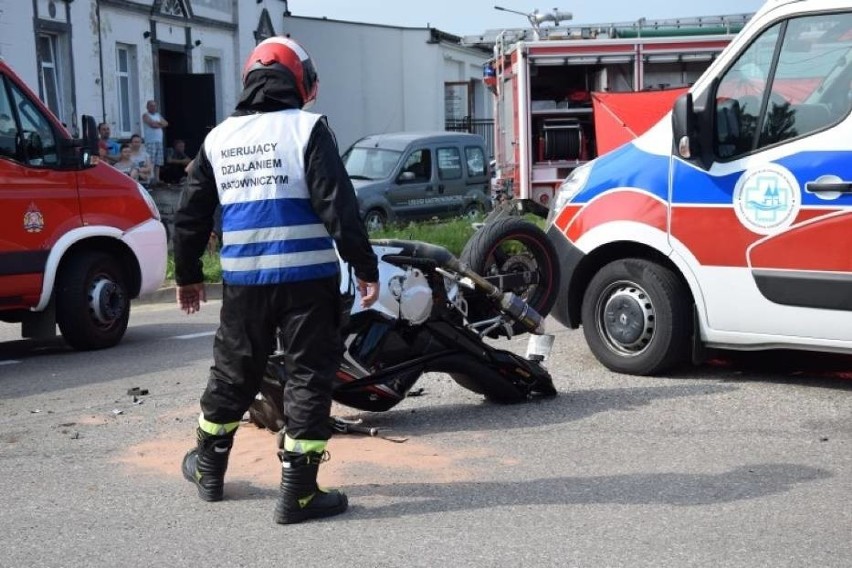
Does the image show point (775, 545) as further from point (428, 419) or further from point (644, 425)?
point (428, 419)

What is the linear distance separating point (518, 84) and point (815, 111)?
10123mm

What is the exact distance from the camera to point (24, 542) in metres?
4.91

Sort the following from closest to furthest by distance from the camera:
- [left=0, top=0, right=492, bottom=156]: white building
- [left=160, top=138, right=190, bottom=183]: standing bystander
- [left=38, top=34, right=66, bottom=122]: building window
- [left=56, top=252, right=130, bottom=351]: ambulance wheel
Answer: [left=56, top=252, right=130, bottom=351]: ambulance wheel → [left=38, top=34, right=66, bottom=122]: building window → [left=0, top=0, right=492, bottom=156]: white building → [left=160, top=138, right=190, bottom=183]: standing bystander

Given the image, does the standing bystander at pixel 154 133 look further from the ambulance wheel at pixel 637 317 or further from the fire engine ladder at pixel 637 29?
the ambulance wheel at pixel 637 317

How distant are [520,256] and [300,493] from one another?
11.1 ft

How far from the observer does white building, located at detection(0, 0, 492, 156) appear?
21.7m

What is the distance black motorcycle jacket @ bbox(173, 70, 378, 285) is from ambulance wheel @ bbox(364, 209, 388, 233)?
14.8 meters

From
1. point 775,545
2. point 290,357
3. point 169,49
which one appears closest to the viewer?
point 775,545

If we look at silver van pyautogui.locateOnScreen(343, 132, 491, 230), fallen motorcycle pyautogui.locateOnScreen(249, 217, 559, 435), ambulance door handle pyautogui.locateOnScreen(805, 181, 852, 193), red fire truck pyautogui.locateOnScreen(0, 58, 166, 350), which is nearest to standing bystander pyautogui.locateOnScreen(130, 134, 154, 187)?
silver van pyautogui.locateOnScreen(343, 132, 491, 230)

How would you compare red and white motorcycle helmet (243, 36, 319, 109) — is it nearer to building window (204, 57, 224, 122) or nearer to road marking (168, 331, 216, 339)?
road marking (168, 331, 216, 339)

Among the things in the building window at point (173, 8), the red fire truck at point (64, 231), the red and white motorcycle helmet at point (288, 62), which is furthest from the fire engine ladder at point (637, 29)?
the red and white motorcycle helmet at point (288, 62)

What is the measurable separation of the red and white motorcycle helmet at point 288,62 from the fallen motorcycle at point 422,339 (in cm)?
142

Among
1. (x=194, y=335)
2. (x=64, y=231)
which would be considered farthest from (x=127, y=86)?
(x=64, y=231)

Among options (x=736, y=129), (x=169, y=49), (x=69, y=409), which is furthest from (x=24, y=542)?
(x=169, y=49)
